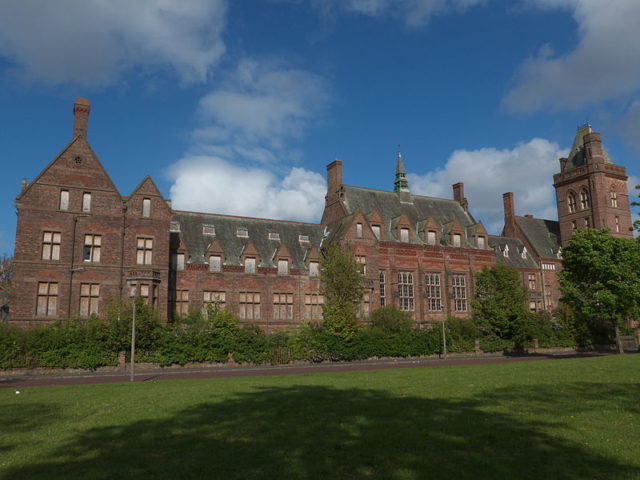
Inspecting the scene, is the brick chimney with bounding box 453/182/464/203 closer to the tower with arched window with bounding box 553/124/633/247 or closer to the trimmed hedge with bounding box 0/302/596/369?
the tower with arched window with bounding box 553/124/633/247

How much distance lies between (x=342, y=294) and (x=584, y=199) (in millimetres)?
50046

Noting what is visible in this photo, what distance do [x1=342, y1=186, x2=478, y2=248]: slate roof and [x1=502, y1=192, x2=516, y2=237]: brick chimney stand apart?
12.3 metres

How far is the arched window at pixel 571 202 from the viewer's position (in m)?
77.7

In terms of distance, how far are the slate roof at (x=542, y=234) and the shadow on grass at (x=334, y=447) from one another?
6362cm

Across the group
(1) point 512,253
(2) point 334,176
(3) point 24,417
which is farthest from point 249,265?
(1) point 512,253

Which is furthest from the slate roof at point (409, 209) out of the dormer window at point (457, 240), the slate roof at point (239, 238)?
the slate roof at point (239, 238)

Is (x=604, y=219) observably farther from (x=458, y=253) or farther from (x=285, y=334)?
(x=285, y=334)

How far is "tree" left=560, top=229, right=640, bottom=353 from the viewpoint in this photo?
48.0 m

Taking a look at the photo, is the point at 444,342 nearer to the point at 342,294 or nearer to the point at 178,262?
the point at 342,294

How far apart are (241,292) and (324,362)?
11.8 metres

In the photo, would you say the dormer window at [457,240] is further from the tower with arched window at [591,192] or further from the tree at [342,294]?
the tower with arched window at [591,192]

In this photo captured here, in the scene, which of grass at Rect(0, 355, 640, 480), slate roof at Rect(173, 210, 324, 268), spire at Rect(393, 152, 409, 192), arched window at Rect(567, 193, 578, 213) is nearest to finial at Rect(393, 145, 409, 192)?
spire at Rect(393, 152, 409, 192)

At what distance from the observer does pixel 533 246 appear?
73.6m

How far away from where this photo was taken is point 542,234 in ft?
257
